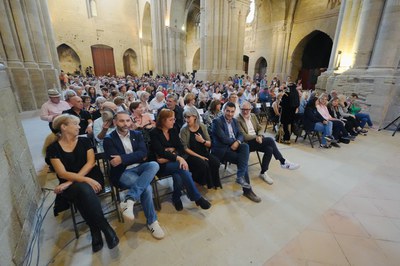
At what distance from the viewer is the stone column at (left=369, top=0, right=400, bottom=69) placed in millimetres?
5617

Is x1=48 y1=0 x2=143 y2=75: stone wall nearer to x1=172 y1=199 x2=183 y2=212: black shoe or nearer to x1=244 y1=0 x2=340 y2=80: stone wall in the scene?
x1=244 y1=0 x2=340 y2=80: stone wall

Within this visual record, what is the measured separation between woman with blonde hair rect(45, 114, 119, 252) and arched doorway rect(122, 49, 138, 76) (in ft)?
79.8

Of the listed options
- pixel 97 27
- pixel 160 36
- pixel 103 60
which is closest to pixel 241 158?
pixel 160 36

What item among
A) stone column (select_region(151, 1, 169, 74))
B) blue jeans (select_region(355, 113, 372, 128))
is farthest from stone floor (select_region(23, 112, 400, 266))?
stone column (select_region(151, 1, 169, 74))

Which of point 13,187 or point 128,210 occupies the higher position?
point 13,187

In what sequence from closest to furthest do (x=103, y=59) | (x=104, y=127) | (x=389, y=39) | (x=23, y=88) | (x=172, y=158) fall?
(x=172, y=158), (x=104, y=127), (x=389, y=39), (x=23, y=88), (x=103, y=59)

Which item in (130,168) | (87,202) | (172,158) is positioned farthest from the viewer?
(172,158)

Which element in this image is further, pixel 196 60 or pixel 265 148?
pixel 196 60

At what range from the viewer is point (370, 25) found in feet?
20.4

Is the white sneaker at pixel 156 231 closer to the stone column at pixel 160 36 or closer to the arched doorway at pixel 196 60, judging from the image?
the stone column at pixel 160 36

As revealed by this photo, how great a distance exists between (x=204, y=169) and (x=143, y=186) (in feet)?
2.78

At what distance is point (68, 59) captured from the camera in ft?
65.8

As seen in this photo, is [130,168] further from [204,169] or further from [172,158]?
[204,169]

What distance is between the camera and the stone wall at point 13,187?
1.56 meters
